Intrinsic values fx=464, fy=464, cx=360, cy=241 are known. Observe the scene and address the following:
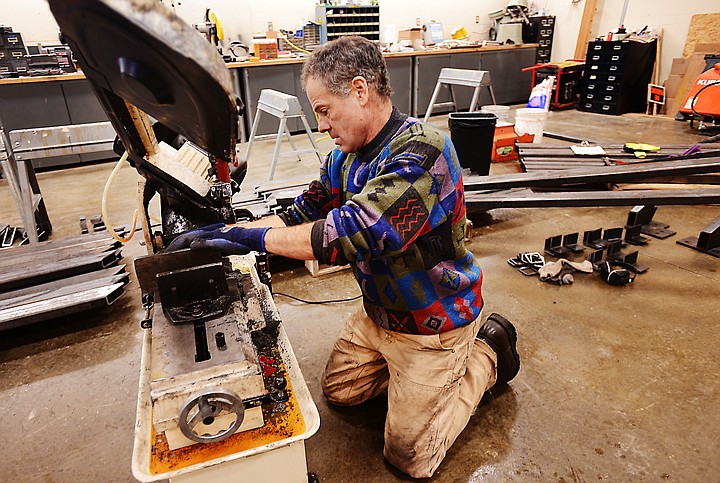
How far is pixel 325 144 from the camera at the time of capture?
483 cm

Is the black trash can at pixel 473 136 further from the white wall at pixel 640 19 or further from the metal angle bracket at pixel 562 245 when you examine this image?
the white wall at pixel 640 19

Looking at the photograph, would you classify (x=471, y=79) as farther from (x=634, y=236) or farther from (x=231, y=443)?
(x=231, y=443)

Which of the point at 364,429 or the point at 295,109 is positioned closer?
the point at 364,429

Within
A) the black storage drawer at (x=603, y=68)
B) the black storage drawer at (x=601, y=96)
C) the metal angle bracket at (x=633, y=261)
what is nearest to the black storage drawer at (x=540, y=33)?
the black storage drawer at (x=603, y=68)

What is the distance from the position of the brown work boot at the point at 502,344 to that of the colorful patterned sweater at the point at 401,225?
0.83ft

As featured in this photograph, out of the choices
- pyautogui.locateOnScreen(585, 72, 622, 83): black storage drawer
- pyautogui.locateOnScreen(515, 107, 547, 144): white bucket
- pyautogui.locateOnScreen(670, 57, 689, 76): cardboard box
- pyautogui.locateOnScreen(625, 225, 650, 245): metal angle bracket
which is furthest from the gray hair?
pyautogui.locateOnScreen(670, 57, 689, 76): cardboard box

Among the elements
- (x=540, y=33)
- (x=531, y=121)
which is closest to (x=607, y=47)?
(x=540, y=33)

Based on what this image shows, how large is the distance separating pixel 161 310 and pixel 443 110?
19.3ft

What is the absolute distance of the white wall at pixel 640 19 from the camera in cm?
553

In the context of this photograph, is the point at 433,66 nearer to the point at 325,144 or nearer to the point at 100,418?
the point at 325,144

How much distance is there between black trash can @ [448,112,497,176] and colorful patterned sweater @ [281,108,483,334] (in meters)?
1.80

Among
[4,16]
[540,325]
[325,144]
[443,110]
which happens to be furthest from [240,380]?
[443,110]

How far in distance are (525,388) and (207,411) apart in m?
1.16

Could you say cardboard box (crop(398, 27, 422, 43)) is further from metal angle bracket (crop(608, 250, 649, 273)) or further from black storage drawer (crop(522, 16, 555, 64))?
metal angle bracket (crop(608, 250, 649, 273))
